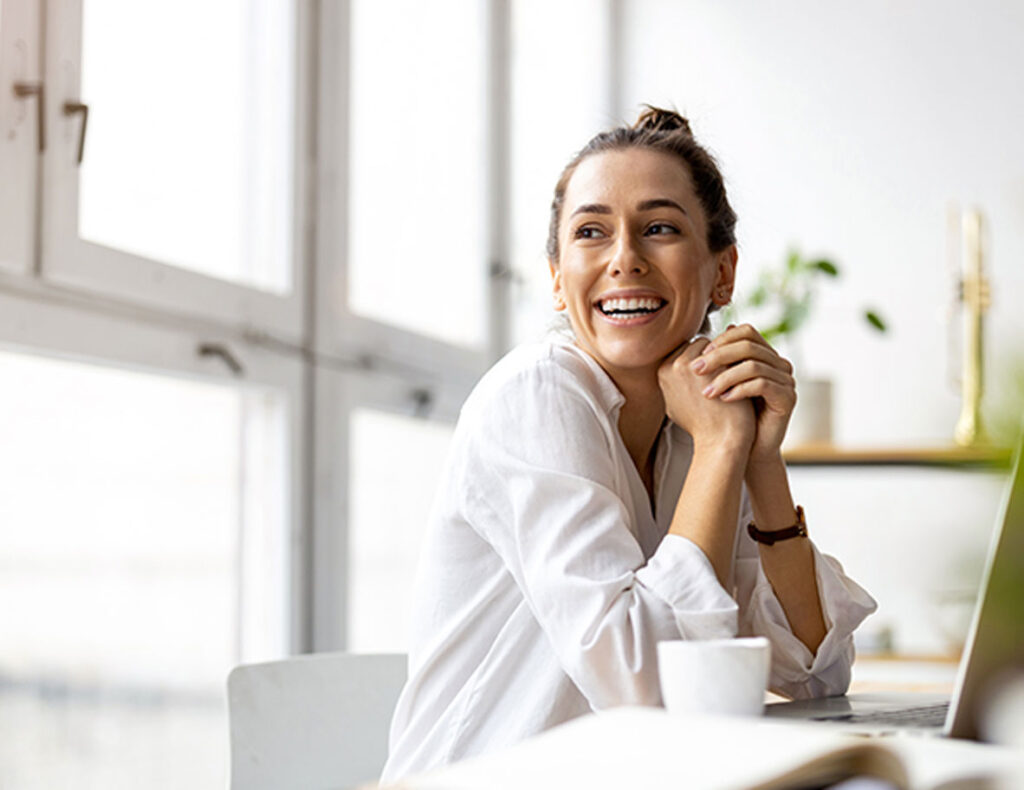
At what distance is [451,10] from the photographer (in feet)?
10.2

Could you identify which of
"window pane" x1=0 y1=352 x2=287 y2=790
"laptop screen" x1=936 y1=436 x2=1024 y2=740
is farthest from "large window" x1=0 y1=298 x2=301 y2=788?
"laptop screen" x1=936 y1=436 x2=1024 y2=740

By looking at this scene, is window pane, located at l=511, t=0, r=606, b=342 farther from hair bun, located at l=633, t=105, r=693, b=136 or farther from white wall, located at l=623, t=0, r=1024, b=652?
hair bun, located at l=633, t=105, r=693, b=136

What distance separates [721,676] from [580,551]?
0.33m

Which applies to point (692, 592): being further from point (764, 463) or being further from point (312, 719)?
point (312, 719)

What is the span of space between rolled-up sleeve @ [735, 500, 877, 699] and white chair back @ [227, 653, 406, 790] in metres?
0.47

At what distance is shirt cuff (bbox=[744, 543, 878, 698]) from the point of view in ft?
4.27

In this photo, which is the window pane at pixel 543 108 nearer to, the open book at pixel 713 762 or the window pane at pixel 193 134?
the window pane at pixel 193 134

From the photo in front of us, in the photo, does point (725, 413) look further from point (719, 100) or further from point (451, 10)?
point (719, 100)

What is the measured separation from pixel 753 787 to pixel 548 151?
10.6ft

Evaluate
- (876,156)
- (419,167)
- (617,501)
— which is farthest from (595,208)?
(876,156)

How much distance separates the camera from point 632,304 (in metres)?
1.36

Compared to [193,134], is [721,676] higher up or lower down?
lower down

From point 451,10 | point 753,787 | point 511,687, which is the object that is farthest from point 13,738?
point 451,10

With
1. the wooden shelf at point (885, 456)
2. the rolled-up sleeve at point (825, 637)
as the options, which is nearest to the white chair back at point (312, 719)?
→ the rolled-up sleeve at point (825, 637)
